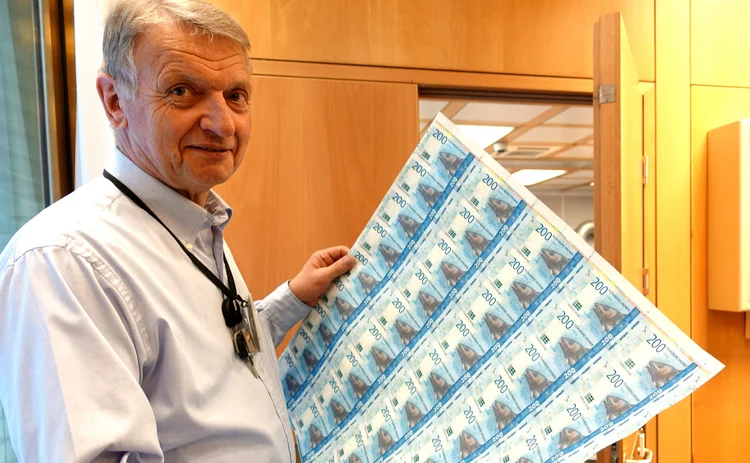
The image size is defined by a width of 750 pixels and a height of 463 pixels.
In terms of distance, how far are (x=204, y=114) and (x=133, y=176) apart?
155 mm

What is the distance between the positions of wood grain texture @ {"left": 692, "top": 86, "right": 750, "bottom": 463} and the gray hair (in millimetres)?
1901

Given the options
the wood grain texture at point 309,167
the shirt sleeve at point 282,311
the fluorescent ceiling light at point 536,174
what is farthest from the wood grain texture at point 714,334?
the fluorescent ceiling light at point 536,174

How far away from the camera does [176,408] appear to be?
69 cm

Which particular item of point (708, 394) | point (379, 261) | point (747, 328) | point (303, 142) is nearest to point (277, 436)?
point (379, 261)

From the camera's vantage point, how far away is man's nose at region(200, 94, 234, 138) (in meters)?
0.76

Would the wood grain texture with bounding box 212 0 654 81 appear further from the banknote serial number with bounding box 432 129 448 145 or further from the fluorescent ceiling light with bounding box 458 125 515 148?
the fluorescent ceiling light with bounding box 458 125 515 148

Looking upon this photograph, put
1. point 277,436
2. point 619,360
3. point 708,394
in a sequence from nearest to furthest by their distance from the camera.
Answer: point 619,360, point 277,436, point 708,394

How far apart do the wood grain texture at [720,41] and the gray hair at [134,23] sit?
1.91 metres

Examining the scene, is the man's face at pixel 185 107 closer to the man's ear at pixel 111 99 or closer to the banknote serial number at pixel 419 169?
the man's ear at pixel 111 99

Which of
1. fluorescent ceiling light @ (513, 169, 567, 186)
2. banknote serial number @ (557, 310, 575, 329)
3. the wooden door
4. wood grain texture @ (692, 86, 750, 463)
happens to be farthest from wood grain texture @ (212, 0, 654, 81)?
fluorescent ceiling light @ (513, 169, 567, 186)

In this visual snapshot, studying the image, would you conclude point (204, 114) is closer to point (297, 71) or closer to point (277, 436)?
point (277, 436)

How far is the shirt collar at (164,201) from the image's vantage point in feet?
2.58

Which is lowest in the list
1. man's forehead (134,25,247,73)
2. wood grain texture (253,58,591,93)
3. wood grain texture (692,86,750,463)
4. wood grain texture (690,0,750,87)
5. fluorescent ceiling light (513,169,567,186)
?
wood grain texture (692,86,750,463)

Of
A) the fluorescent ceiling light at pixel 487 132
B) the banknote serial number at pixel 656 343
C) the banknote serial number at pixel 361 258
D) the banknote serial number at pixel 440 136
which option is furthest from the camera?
the fluorescent ceiling light at pixel 487 132
